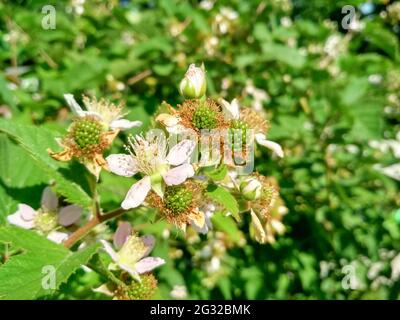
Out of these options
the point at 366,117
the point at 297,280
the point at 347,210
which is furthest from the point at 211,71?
the point at 297,280

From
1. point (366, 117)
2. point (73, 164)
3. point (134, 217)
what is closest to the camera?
point (73, 164)

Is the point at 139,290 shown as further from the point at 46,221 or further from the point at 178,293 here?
the point at 178,293

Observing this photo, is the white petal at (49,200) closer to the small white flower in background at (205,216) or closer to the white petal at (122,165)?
the white petal at (122,165)

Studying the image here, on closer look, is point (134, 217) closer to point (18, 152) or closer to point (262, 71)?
point (18, 152)

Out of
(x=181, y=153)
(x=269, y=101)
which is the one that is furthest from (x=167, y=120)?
(x=269, y=101)

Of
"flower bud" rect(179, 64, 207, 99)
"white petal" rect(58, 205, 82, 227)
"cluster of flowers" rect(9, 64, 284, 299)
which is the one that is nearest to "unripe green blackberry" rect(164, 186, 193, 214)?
"cluster of flowers" rect(9, 64, 284, 299)
